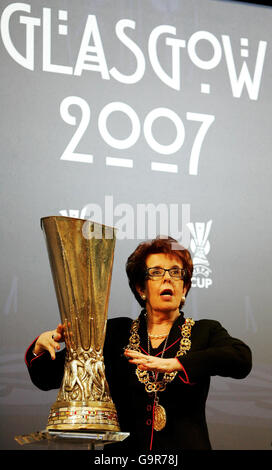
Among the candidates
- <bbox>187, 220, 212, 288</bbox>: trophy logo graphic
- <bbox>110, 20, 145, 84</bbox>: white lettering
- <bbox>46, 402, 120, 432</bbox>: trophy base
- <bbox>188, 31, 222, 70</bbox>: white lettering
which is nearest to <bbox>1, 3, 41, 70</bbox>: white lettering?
<bbox>110, 20, 145, 84</bbox>: white lettering

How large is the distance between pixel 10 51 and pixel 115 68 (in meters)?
0.54

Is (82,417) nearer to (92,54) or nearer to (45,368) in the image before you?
(45,368)

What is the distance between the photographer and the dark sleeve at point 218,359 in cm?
223

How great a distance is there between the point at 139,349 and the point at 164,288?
23 cm

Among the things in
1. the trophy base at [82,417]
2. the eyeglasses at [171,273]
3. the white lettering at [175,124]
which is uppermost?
the white lettering at [175,124]

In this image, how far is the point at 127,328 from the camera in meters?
2.54

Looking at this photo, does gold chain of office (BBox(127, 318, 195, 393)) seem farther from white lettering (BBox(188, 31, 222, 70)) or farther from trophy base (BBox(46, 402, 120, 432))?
white lettering (BBox(188, 31, 222, 70))

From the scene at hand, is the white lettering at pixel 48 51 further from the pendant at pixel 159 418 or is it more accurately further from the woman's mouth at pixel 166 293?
the pendant at pixel 159 418

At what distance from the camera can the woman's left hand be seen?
1.95 meters

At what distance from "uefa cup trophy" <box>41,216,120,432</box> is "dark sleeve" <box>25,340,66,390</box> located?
12.1 inches

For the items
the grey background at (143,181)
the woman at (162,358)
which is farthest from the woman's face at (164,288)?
the grey background at (143,181)

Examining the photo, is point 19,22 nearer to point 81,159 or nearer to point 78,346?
point 81,159

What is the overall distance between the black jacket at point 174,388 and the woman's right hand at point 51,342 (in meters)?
0.04

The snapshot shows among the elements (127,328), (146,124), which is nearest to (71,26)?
(146,124)
